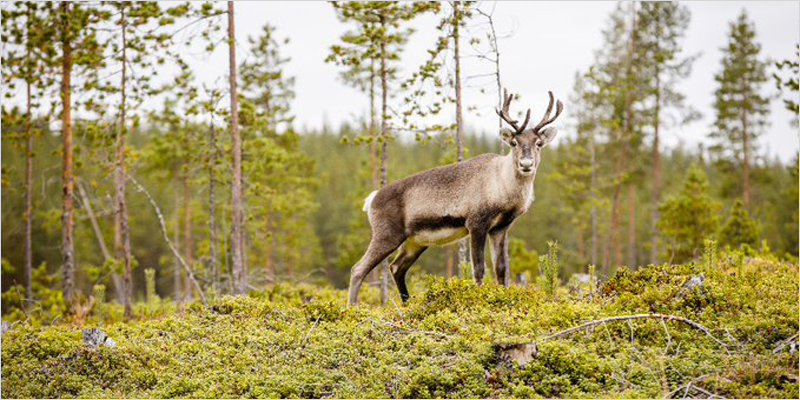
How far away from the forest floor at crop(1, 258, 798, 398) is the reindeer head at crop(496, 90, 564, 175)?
174cm

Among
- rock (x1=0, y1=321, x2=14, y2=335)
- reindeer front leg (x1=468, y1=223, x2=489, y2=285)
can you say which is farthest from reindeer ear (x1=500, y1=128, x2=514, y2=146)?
rock (x1=0, y1=321, x2=14, y2=335)

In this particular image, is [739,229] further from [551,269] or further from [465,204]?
[465,204]

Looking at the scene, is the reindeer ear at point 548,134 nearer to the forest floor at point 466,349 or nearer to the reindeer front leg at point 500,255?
the reindeer front leg at point 500,255

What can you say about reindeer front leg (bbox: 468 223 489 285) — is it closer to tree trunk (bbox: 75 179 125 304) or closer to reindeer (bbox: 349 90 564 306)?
reindeer (bbox: 349 90 564 306)

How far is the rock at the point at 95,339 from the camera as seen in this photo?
7.66 metres

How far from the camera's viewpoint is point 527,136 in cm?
916

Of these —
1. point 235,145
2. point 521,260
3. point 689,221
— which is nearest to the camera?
point 235,145

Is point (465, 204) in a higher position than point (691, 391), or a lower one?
higher

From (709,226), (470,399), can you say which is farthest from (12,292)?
(709,226)

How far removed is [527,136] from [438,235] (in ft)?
6.56

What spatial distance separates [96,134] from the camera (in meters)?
16.3

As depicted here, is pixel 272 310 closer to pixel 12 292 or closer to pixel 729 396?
pixel 729 396

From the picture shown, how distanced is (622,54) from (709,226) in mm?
12688

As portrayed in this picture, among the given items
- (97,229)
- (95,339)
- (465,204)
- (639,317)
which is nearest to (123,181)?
Answer: (95,339)
